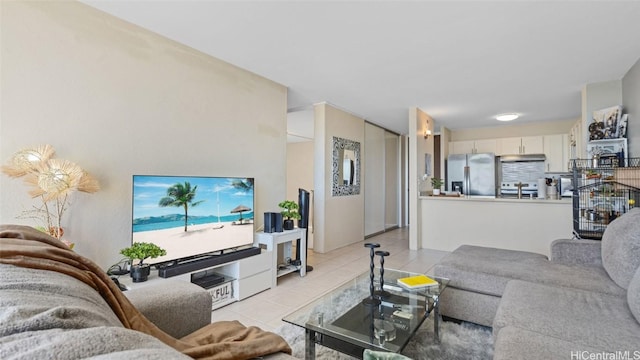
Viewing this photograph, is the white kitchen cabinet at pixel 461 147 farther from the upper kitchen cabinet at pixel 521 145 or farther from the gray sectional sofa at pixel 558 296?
the gray sectional sofa at pixel 558 296

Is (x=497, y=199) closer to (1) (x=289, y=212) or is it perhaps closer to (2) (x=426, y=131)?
Result: (2) (x=426, y=131)

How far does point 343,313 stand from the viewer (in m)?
1.75

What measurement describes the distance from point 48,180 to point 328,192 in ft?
11.4

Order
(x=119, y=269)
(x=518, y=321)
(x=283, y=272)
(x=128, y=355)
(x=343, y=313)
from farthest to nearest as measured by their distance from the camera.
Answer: (x=283, y=272)
(x=119, y=269)
(x=343, y=313)
(x=518, y=321)
(x=128, y=355)

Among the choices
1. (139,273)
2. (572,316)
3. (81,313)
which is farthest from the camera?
(139,273)

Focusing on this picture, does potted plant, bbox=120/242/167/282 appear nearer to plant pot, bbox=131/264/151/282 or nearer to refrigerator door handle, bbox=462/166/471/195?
plant pot, bbox=131/264/151/282

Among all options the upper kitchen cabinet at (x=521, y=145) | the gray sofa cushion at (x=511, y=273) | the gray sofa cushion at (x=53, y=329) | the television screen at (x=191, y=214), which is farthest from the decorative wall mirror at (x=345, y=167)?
the gray sofa cushion at (x=53, y=329)


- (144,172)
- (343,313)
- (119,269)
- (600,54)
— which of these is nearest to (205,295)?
(343,313)

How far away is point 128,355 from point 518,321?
66.7 inches

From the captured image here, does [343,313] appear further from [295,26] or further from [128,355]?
[295,26]

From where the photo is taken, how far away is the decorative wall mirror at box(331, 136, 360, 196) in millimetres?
4895

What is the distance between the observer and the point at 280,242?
3352mm

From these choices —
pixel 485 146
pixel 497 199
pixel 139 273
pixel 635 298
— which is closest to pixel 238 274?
pixel 139 273

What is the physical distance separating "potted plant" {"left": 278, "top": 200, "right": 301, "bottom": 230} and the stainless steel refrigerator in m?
4.52
